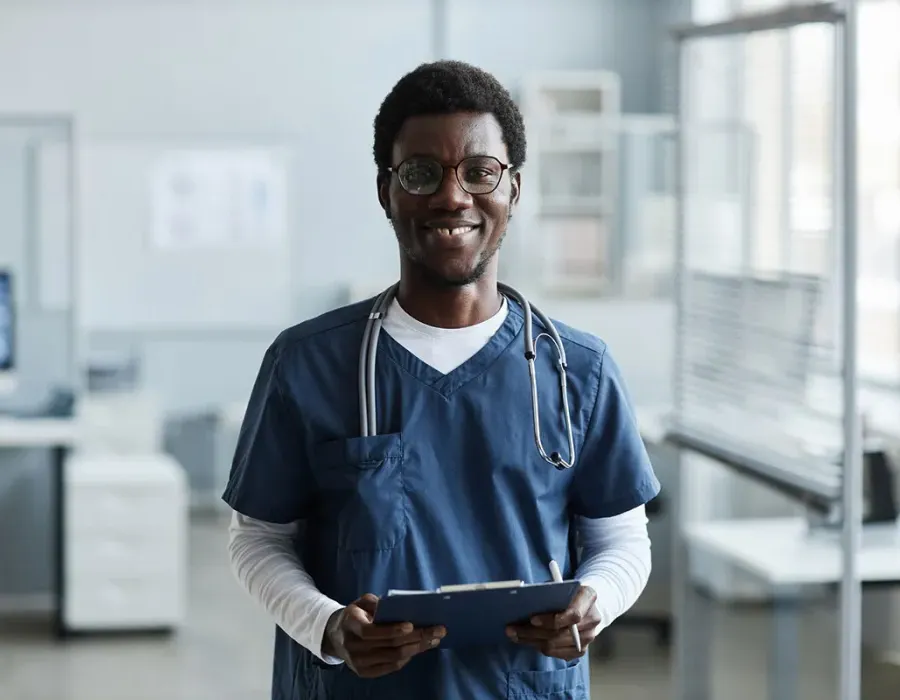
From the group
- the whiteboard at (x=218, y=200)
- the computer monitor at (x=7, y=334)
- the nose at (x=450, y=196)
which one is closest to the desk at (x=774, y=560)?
the nose at (x=450, y=196)

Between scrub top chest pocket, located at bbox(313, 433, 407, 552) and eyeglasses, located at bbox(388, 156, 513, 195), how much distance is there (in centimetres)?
26

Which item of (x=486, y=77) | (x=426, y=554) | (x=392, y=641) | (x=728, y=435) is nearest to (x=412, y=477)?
(x=426, y=554)

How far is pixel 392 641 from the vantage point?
132 cm

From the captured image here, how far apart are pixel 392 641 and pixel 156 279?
6191 mm

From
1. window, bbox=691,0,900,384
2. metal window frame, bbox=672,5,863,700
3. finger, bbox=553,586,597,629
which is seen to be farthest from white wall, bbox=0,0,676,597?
finger, bbox=553,586,597,629

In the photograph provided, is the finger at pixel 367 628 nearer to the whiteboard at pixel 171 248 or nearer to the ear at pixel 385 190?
the ear at pixel 385 190

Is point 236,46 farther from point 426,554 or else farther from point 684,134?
point 426,554

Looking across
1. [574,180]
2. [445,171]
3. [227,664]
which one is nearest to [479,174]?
[445,171]

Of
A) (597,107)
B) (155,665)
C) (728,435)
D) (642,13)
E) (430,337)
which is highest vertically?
(642,13)

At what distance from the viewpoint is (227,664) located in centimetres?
447

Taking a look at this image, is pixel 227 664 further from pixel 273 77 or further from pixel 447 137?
pixel 273 77

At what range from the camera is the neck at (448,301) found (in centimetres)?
147

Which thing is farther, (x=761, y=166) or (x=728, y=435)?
(x=761, y=166)

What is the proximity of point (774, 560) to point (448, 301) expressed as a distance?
1.91 m
